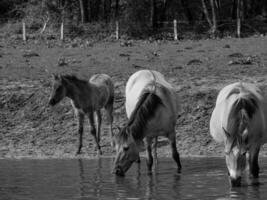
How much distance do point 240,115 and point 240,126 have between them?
0.64 feet

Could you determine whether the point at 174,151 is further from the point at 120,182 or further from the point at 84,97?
the point at 84,97

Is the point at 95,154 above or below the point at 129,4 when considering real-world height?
below

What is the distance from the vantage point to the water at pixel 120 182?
10.5 metres

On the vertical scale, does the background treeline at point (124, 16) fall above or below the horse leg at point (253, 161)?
above

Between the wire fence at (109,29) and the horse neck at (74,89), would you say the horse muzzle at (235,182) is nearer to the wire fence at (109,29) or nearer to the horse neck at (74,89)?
the horse neck at (74,89)

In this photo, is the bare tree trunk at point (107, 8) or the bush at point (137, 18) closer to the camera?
the bush at point (137, 18)

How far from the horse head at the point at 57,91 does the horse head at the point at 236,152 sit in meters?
6.96

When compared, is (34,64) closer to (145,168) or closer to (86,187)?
(145,168)

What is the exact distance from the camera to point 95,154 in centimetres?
1620

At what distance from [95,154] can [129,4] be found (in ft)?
98.2

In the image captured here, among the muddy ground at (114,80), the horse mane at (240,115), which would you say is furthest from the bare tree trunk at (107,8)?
the horse mane at (240,115)

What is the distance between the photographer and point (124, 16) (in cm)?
4391

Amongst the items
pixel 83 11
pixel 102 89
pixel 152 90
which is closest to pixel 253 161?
pixel 152 90

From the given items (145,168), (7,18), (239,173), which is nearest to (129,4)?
(7,18)
